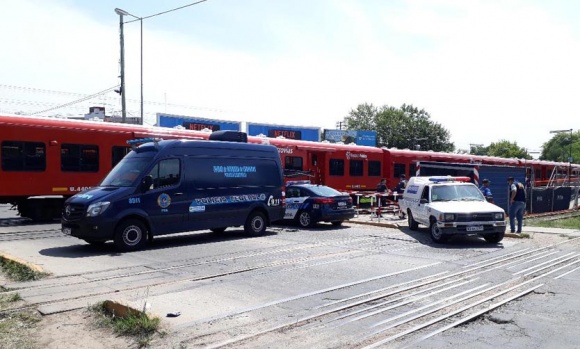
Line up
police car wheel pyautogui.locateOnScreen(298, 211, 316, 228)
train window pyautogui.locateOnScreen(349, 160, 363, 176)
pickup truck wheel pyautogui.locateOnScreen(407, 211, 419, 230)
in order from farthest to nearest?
train window pyautogui.locateOnScreen(349, 160, 363, 176), police car wheel pyautogui.locateOnScreen(298, 211, 316, 228), pickup truck wheel pyautogui.locateOnScreen(407, 211, 419, 230)

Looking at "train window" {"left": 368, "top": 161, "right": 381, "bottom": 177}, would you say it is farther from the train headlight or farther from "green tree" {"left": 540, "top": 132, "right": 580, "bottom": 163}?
"green tree" {"left": 540, "top": 132, "right": 580, "bottom": 163}

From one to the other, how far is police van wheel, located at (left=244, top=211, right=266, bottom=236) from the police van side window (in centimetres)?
258

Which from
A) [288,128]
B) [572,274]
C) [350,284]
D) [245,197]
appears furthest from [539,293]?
[288,128]

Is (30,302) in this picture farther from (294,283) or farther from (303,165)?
(303,165)

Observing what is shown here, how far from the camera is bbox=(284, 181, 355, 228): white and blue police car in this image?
666 inches

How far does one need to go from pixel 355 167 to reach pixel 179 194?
16512 mm

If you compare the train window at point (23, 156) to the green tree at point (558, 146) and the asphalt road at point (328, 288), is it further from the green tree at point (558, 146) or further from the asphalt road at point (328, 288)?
the green tree at point (558, 146)

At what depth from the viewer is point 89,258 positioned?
10.9 meters

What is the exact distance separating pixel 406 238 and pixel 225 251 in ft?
17.4

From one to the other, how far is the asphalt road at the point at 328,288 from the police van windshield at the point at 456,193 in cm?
133

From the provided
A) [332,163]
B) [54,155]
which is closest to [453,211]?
[54,155]

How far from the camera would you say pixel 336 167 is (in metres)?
27.2

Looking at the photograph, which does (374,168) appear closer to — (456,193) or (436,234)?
(456,193)

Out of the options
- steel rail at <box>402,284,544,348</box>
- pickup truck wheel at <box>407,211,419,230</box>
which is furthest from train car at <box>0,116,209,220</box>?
steel rail at <box>402,284,544,348</box>
